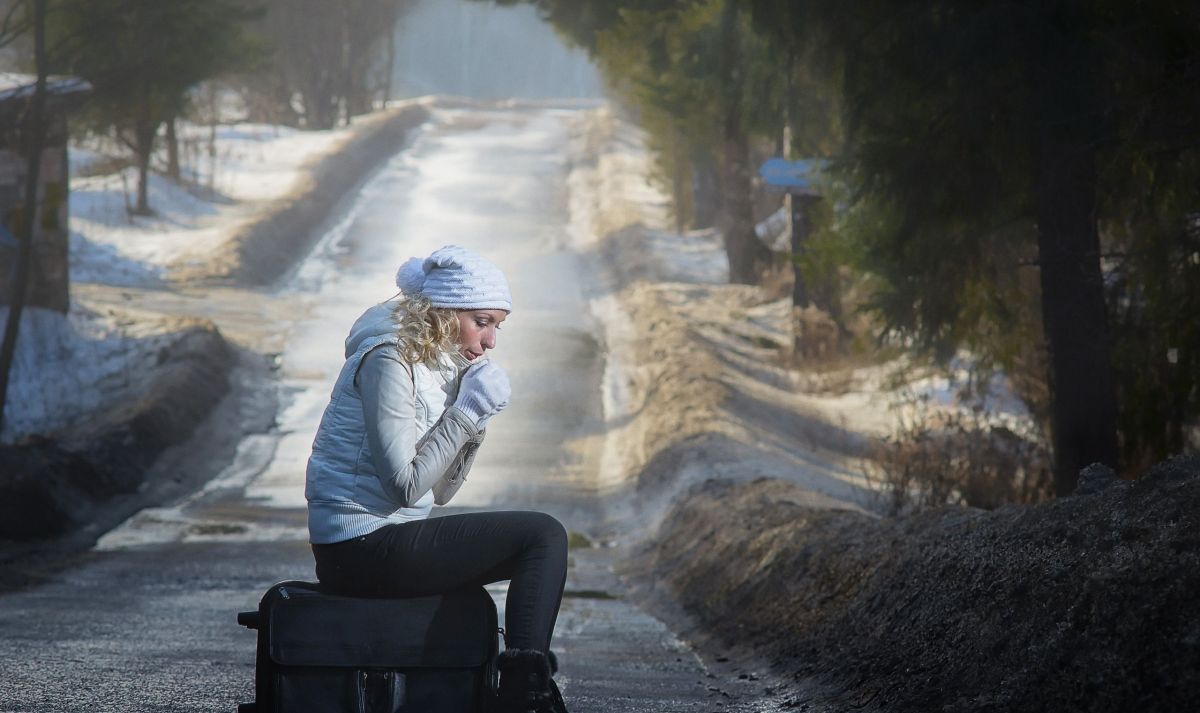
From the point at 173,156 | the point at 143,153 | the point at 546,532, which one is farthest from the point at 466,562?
the point at 173,156

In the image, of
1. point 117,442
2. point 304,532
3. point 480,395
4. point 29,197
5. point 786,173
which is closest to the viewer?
point 480,395

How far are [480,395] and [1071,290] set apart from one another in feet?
22.3

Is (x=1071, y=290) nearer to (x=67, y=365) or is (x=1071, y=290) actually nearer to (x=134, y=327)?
(x=67, y=365)

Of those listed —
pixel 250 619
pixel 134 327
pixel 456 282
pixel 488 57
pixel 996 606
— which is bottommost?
pixel 134 327

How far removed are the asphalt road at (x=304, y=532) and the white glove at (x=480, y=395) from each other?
5.55ft

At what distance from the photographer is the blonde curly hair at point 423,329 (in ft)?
14.3

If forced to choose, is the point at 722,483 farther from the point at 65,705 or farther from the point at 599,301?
the point at 599,301

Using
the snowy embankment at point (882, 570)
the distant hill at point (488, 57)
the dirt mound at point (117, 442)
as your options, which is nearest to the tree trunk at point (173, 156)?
the dirt mound at point (117, 442)

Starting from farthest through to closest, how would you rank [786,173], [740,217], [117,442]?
1. [740,217]
2. [786,173]
3. [117,442]

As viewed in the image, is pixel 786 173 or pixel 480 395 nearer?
pixel 480 395

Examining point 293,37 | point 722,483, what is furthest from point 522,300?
point 293,37

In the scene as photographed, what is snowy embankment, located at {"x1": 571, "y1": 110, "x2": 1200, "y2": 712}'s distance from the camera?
4.59 m

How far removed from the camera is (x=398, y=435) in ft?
13.9

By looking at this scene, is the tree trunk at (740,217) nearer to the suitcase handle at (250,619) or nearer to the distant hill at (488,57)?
the suitcase handle at (250,619)
